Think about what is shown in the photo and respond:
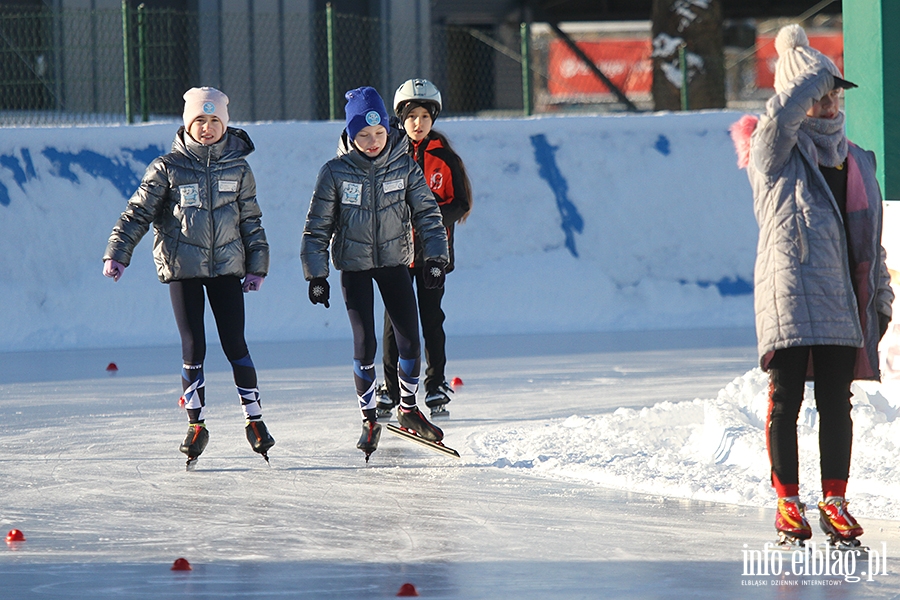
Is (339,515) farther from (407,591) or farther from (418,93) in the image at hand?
(418,93)

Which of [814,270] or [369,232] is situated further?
[369,232]

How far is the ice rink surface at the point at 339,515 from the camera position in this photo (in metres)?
3.74

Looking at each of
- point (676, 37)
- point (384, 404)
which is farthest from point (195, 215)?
point (676, 37)

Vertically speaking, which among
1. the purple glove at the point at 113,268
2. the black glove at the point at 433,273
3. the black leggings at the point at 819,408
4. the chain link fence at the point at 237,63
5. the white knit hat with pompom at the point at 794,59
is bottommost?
the black leggings at the point at 819,408

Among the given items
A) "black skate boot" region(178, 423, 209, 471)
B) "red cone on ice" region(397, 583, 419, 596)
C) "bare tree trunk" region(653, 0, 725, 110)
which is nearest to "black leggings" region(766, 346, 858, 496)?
"red cone on ice" region(397, 583, 419, 596)

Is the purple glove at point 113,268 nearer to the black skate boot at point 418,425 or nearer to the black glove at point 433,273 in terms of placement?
the black glove at point 433,273

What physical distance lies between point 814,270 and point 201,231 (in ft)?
8.75

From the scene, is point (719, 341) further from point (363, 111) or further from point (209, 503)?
point (209, 503)

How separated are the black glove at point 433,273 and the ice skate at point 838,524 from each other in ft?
7.22

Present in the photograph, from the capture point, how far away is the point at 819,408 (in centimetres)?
407

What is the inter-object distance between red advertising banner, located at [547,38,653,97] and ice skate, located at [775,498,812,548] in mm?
30605

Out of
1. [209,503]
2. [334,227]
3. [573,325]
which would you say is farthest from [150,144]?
[209,503]

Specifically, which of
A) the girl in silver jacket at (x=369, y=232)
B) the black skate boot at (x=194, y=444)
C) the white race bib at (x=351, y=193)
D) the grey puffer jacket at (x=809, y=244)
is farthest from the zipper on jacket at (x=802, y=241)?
the black skate boot at (x=194, y=444)

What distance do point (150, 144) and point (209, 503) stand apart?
25.4 feet
